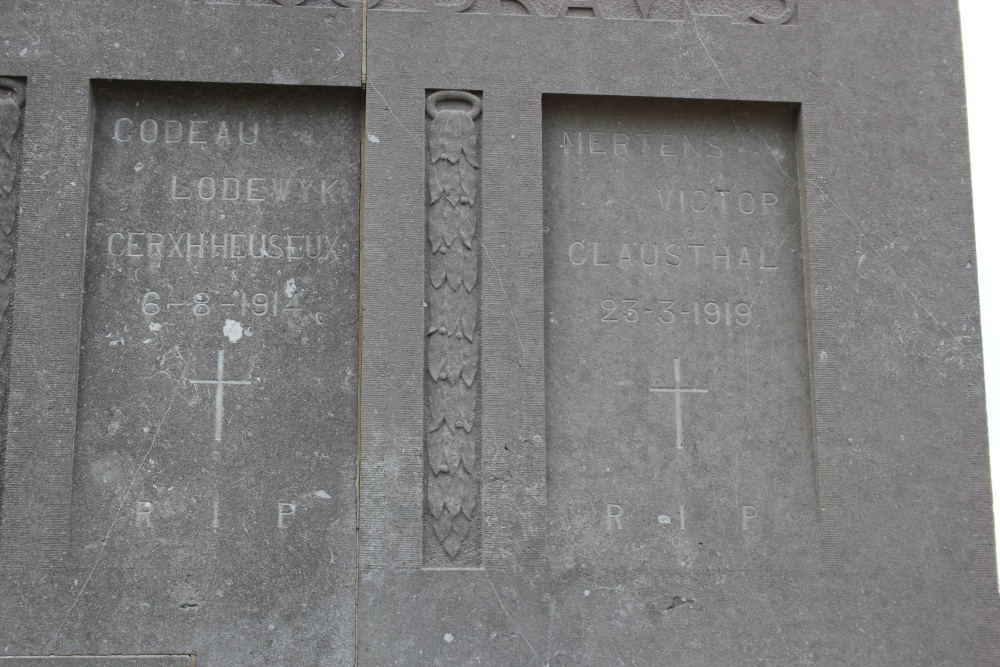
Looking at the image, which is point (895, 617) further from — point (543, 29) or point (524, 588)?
point (543, 29)

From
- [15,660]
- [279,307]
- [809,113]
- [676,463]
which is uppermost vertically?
[809,113]

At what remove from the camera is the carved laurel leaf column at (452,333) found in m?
6.00

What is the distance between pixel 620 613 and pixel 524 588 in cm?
53

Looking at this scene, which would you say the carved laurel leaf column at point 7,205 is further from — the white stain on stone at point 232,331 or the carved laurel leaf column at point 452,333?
the carved laurel leaf column at point 452,333

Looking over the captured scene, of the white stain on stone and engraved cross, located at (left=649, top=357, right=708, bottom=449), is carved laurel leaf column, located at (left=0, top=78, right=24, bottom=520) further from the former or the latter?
engraved cross, located at (left=649, top=357, right=708, bottom=449)

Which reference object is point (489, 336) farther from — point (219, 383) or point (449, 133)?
point (219, 383)

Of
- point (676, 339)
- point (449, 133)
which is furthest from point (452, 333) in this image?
point (676, 339)

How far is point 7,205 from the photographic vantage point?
6.18 m

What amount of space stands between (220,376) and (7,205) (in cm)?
150

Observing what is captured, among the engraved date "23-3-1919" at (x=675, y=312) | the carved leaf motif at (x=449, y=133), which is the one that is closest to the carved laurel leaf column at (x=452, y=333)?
the carved leaf motif at (x=449, y=133)

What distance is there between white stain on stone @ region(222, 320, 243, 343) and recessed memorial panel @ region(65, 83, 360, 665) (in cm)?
2

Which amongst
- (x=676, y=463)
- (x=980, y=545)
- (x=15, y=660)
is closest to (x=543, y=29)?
(x=676, y=463)

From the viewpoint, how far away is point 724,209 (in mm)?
6555

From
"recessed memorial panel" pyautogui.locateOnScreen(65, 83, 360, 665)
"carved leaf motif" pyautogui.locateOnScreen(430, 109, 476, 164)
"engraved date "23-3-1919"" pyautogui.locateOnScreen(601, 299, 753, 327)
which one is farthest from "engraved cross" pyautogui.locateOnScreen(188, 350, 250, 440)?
"engraved date "23-3-1919"" pyautogui.locateOnScreen(601, 299, 753, 327)
